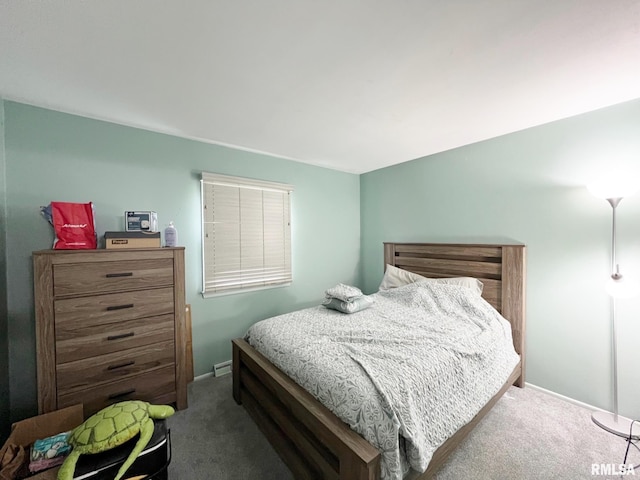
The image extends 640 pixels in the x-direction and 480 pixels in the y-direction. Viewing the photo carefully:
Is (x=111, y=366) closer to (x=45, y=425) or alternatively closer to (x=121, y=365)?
(x=121, y=365)

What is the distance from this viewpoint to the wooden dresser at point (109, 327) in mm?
1562

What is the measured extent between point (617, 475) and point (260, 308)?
290 cm

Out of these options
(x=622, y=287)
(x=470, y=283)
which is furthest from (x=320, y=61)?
(x=622, y=287)

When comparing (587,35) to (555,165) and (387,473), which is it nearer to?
(555,165)

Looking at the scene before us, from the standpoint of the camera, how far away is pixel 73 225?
69.1 inches

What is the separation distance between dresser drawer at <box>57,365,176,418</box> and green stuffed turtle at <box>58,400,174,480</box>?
380 millimetres

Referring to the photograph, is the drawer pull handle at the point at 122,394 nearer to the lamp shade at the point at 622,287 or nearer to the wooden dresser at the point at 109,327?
the wooden dresser at the point at 109,327

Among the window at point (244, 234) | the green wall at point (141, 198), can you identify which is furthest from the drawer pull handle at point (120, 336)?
the window at point (244, 234)

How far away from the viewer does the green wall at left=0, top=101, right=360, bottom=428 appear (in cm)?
180

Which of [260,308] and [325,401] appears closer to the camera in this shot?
[325,401]

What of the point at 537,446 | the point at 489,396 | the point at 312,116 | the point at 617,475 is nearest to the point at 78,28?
the point at 312,116

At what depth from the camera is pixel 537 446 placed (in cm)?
164

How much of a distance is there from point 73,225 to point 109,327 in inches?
30.1

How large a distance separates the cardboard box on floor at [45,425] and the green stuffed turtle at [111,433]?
0.89 ft
